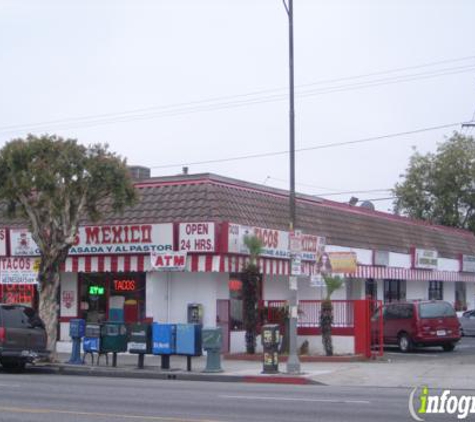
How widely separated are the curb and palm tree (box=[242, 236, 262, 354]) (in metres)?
4.14

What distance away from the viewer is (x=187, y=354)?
24109mm

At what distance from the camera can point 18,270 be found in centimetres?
3209

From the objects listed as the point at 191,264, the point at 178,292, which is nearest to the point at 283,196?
the point at 178,292

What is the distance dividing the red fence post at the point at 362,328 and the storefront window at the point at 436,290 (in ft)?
64.3

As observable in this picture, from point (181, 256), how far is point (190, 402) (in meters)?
11.9

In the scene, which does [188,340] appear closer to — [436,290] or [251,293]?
[251,293]

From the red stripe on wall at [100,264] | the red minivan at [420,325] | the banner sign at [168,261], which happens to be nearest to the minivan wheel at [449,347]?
the red minivan at [420,325]

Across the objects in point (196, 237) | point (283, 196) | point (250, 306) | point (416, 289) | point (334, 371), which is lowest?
point (334, 371)

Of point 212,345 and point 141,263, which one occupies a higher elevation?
point 141,263

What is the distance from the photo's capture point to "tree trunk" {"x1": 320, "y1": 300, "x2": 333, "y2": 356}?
27422 mm

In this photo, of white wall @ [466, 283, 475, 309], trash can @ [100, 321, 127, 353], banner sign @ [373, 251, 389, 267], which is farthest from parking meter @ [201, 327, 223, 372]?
white wall @ [466, 283, 475, 309]

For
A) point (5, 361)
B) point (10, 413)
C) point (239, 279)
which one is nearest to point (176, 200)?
point (239, 279)

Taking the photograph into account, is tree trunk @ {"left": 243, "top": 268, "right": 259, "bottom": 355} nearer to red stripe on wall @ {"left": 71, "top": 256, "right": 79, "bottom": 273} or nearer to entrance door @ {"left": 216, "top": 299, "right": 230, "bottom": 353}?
entrance door @ {"left": 216, "top": 299, "right": 230, "bottom": 353}

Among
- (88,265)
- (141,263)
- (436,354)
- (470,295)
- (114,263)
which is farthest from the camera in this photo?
(470,295)
